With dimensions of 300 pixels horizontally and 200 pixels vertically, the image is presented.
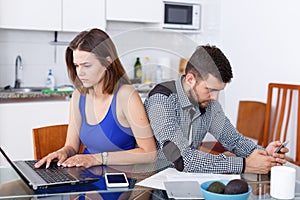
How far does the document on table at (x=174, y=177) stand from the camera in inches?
58.6

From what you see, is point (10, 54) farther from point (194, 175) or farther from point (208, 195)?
point (208, 195)

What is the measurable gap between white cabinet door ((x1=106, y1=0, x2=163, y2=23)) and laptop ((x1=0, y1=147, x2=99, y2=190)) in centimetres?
216

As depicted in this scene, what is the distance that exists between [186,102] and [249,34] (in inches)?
78.2

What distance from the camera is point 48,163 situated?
1661 millimetres

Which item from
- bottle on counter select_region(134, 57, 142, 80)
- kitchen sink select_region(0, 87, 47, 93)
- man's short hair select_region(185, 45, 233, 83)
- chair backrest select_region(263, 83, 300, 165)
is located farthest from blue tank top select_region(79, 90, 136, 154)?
bottle on counter select_region(134, 57, 142, 80)

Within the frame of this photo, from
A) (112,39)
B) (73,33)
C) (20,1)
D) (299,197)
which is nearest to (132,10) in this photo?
(73,33)

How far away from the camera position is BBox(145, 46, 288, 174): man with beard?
1.67m

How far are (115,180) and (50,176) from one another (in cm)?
22

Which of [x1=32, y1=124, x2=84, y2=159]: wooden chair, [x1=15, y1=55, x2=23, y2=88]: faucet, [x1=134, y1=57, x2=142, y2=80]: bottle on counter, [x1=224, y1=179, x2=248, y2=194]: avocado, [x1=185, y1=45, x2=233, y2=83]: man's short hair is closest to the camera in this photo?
[x1=224, y1=179, x2=248, y2=194]: avocado

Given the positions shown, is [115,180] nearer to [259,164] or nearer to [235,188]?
[235,188]

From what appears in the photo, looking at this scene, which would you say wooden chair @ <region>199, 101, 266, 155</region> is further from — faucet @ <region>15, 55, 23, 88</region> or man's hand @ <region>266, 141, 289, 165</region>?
faucet @ <region>15, 55, 23, 88</region>

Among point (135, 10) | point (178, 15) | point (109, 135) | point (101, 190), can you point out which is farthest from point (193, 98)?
point (178, 15)

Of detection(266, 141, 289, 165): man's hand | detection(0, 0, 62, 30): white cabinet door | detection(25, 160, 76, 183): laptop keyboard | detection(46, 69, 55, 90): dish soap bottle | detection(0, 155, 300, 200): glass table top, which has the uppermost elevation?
detection(0, 0, 62, 30): white cabinet door

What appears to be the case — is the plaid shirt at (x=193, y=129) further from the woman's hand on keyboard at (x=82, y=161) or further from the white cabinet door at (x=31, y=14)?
the white cabinet door at (x=31, y=14)
